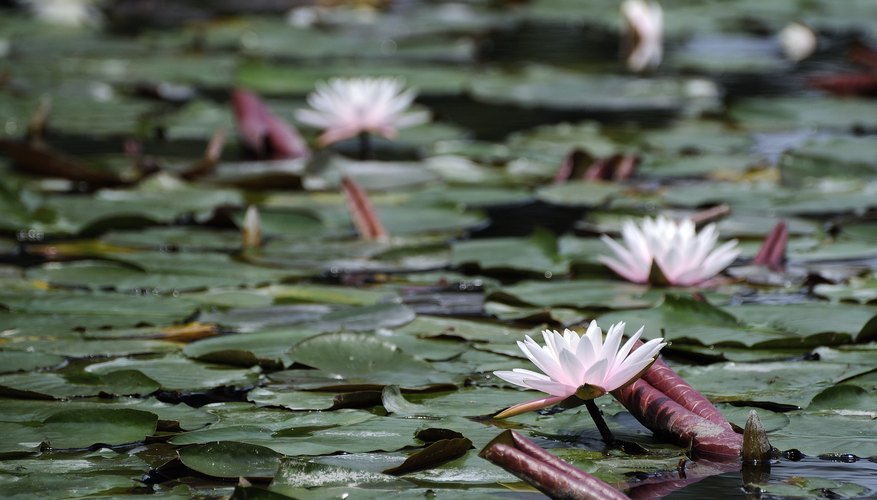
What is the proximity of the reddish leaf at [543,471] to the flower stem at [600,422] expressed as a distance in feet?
0.78

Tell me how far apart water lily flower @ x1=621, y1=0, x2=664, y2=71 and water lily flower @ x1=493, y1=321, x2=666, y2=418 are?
4.70 metres

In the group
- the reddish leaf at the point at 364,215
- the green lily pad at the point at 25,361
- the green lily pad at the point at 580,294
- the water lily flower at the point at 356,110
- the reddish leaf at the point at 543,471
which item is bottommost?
the reddish leaf at the point at 543,471

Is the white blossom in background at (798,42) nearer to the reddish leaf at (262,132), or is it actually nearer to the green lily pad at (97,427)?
the reddish leaf at (262,132)

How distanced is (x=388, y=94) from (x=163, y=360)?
6.19ft

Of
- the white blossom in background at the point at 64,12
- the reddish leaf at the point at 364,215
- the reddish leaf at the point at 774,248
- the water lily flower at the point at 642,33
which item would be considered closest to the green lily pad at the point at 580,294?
the reddish leaf at the point at 774,248

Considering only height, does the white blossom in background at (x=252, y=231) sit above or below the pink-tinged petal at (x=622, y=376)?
above

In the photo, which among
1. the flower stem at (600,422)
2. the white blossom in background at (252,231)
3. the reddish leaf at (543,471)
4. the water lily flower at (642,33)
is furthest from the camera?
the water lily flower at (642,33)

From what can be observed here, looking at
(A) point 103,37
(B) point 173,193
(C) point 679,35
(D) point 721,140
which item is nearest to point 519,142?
(D) point 721,140

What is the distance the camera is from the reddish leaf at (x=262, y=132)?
14.2ft

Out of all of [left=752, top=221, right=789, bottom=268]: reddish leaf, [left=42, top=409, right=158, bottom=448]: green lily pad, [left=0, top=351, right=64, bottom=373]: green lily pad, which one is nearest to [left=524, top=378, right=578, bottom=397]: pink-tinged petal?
[left=42, top=409, right=158, bottom=448]: green lily pad

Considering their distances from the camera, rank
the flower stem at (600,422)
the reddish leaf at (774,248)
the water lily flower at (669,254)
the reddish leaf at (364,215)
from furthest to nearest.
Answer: the reddish leaf at (364,215)
the reddish leaf at (774,248)
the water lily flower at (669,254)
the flower stem at (600,422)

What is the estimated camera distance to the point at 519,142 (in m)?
4.58

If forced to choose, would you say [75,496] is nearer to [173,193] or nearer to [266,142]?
[173,193]

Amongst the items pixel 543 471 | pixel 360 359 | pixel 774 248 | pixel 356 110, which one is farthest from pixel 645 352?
pixel 356 110
